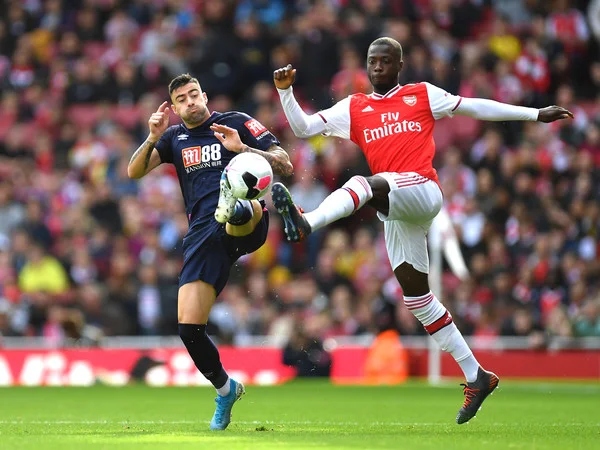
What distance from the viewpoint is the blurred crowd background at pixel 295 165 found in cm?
1892

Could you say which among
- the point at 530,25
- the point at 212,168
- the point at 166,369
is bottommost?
the point at 166,369

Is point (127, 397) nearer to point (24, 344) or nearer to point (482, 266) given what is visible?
point (24, 344)

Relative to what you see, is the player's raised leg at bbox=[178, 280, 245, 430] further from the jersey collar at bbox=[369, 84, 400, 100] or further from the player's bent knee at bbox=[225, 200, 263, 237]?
the jersey collar at bbox=[369, 84, 400, 100]

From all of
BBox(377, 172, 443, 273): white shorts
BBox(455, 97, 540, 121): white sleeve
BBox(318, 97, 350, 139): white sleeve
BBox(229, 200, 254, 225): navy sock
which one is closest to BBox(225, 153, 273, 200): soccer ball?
BBox(229, 200, 254, 225): navy sock

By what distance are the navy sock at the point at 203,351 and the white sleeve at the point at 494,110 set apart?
260cm

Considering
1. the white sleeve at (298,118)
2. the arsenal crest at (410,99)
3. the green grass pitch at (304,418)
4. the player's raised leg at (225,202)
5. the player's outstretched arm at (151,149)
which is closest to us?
the green grass pitch at (304,418)

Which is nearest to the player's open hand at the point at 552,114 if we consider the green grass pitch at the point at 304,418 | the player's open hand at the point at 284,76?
the player's open hand at the point at 284,76

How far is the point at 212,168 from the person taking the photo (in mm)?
9891

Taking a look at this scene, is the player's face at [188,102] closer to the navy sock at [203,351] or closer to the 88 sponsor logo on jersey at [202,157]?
the 88 sponsor logo on jersey at [202,157]

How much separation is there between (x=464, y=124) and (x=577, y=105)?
6.19 ft

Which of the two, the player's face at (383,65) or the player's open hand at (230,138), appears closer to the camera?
the player's open hand at (230,138)

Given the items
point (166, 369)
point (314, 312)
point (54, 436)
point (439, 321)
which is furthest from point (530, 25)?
point (54, 436)

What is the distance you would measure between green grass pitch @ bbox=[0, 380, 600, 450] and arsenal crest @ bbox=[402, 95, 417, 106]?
2493mm

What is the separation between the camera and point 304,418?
11227 mm
